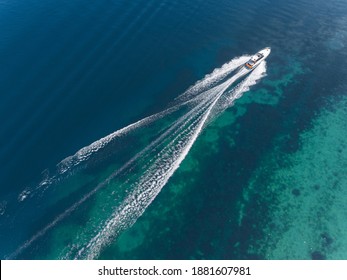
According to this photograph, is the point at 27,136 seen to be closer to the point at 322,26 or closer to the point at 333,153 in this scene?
the point at 333,153

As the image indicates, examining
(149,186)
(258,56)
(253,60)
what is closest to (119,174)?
(149,186)

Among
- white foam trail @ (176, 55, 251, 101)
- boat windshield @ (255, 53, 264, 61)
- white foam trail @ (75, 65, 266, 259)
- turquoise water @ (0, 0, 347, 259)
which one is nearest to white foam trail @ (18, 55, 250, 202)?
white foam trail @ (176, 55, 251, 101)

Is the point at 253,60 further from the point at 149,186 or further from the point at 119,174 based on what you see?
the point at 119,174

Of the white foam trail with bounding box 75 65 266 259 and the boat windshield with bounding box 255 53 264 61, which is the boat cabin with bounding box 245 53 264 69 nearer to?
the boat windshield with bounding box 255 53 264 61

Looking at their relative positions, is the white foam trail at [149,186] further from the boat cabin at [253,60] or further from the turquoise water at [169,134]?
Result: the boat cabin at [253,60]

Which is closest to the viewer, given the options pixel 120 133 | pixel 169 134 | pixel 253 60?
pixel 169 134

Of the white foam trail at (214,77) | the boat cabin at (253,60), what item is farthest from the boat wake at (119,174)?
the boat cabin at (253,60)
